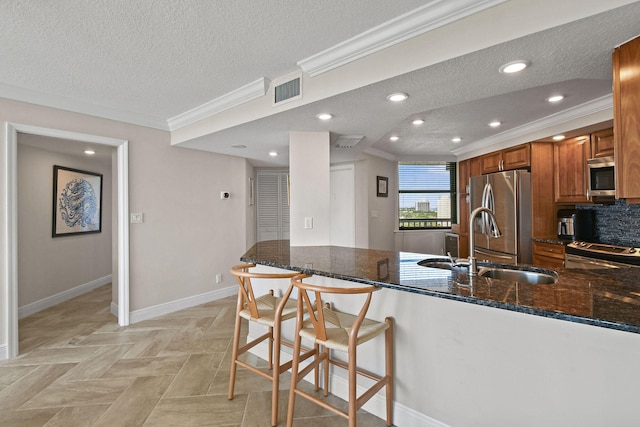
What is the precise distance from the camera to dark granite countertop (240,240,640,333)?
111 centimetres

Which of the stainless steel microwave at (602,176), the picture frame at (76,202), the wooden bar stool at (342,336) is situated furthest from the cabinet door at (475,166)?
the picture frame at (76,202)

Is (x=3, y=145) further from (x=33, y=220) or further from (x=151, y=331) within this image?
(x=151, y=331)

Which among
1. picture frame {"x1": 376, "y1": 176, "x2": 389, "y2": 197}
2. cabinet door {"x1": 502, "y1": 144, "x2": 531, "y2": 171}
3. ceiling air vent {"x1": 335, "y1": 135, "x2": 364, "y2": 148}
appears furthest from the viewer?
picture frame {"x1": 376, "y1": 176, "x2": 389, "y2": 197}

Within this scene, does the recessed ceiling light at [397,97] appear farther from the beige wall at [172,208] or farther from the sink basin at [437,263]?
the beige wall at [172,208]

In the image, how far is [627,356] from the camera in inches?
44.3

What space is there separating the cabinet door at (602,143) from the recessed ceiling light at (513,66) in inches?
86.5

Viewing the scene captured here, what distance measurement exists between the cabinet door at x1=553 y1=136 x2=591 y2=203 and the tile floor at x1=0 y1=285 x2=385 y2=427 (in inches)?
133

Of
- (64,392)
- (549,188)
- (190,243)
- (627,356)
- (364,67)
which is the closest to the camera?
(627,356)

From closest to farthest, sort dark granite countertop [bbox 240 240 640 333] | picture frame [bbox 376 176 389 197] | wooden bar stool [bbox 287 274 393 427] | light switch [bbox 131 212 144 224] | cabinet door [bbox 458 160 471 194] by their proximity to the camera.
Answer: dark granite countertop [bbox 240 240 640 333], wooden bar stool [bbox 287 274 393 427], light switch [bbox 131 212 144 224], cabinet door [bbox 458 160 471 194], picture frame [bbox 376 176 389 197]

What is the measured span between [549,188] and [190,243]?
4.62m

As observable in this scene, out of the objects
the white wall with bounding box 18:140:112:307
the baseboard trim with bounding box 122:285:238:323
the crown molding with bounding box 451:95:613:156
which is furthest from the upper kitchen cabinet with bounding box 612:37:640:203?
the white wall with bounding box 18:140:112:307

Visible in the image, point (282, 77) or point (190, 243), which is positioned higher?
point (282, 77)

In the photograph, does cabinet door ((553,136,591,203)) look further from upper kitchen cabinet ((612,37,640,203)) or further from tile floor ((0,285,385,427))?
tile floor ((0,285,385,427))

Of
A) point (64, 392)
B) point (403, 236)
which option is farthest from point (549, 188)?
point (64, 392)
